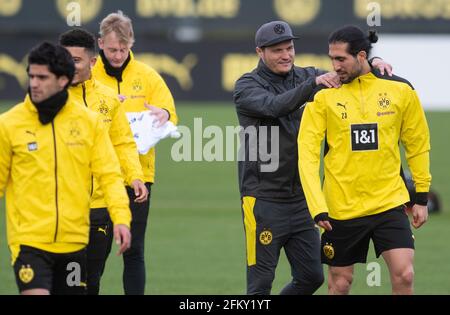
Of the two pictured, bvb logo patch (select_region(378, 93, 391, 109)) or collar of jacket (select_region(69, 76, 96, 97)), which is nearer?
bvb logo patch (select_region(378, 93, 391, 109))

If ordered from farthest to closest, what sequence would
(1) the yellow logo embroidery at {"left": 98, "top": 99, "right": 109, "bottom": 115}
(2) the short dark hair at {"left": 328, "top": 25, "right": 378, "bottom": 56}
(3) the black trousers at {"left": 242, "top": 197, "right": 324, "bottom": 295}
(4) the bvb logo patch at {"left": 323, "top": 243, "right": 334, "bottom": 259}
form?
(3) the black trousers at {"left": 242, "top": 197, "right": 324, "bottom": 295}
(4) the bvb logo patch at {"left": 323, "top": 243, "right": 334, "bottom": 259}
(1) the yellow logo embroidery at {"left": 98, "top": 99, "right": 109, "bottom": 115}
(2) the short dark hair at {"left": 328, "top": 25, "right": 378, "bottom": 56}

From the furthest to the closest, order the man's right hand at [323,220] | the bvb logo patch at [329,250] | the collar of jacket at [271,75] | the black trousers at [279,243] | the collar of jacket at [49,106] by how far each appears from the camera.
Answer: the collar of jacket at [271,75], the black trousers at [279,243], the bvb logo patch at [329,250], the man's right hand at [323,220], the collar of jacket at [49,106]

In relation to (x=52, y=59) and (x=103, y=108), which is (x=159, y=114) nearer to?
(x=103, y=108)

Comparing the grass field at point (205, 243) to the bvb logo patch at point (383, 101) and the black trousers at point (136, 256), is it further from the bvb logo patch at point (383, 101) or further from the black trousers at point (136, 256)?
the bvb logo patch at point (383, 101)

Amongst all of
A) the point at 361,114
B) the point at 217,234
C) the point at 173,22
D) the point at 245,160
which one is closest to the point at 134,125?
the point at 245,160

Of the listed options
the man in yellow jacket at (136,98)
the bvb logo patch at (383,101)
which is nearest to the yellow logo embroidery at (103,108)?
the man in yellow jacket at (136,98)

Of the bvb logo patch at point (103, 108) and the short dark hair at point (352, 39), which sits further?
the bvb logo patch at point (103, 108)

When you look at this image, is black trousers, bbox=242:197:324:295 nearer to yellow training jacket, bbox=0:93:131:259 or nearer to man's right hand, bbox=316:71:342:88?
man's right hand, bbox=316:71:342:88

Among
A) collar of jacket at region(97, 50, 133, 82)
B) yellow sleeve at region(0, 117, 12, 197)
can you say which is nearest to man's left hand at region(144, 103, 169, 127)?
collar of jacket at region(97, 50, 133, 82)

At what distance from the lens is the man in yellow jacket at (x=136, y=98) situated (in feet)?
33.0

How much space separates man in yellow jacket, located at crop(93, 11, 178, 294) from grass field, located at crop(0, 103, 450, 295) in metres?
1.65

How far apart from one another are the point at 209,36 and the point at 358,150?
89.7 feet

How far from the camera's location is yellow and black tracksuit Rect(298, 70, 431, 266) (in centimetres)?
877

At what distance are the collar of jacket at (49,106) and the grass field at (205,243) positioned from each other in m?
4.45
